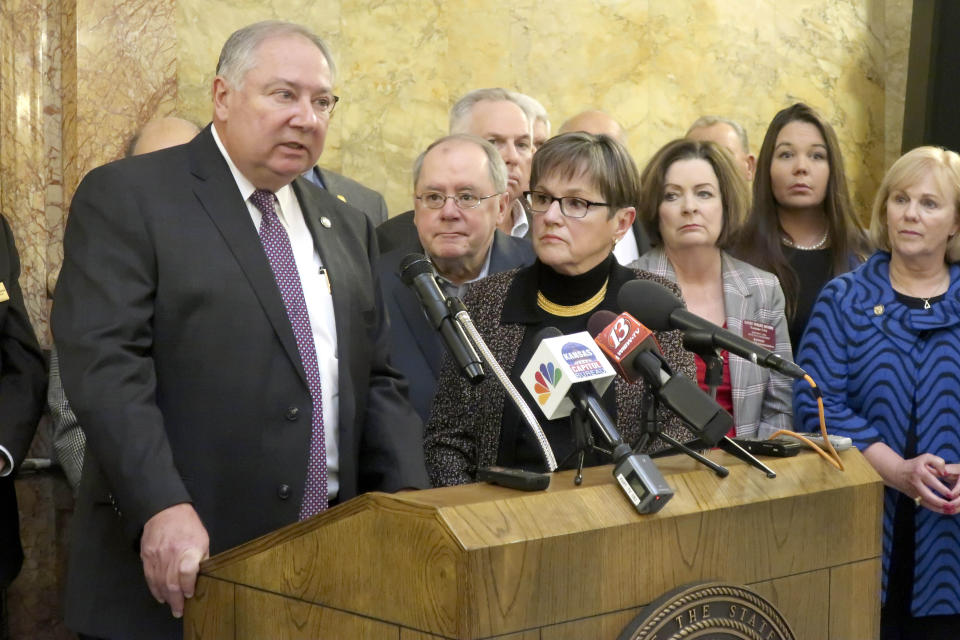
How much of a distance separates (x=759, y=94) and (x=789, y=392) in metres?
3.14

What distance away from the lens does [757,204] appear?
4.71m

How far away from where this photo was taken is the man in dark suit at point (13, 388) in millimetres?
3605

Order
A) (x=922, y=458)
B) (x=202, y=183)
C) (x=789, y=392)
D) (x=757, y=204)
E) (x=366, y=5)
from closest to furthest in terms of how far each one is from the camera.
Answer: (x=202, y=183), (x=922, y=458), (x=789, y=392), (x=757, y=204), (x=366, y=5)

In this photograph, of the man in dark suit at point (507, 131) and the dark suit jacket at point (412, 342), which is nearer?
the dark suit jacket at point (412, 342)

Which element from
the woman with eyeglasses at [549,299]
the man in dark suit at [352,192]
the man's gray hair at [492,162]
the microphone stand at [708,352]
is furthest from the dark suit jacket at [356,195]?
the microphone stand at [708,352]

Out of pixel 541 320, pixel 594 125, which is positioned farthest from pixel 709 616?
pixel 594 125

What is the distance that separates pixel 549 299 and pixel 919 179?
5.09 ft

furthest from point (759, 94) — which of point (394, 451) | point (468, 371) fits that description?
point (468, 371)

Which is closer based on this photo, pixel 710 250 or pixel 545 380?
pixel 545 380

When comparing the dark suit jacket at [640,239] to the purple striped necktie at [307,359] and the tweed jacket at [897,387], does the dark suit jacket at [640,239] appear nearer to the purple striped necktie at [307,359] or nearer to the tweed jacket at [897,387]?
the tweed jacket at [897,387]

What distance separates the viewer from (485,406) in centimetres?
290

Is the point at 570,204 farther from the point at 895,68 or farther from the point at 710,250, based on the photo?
the point at 895,68

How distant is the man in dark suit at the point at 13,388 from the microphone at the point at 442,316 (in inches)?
70.5

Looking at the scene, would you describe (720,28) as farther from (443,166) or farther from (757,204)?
(443,166)
